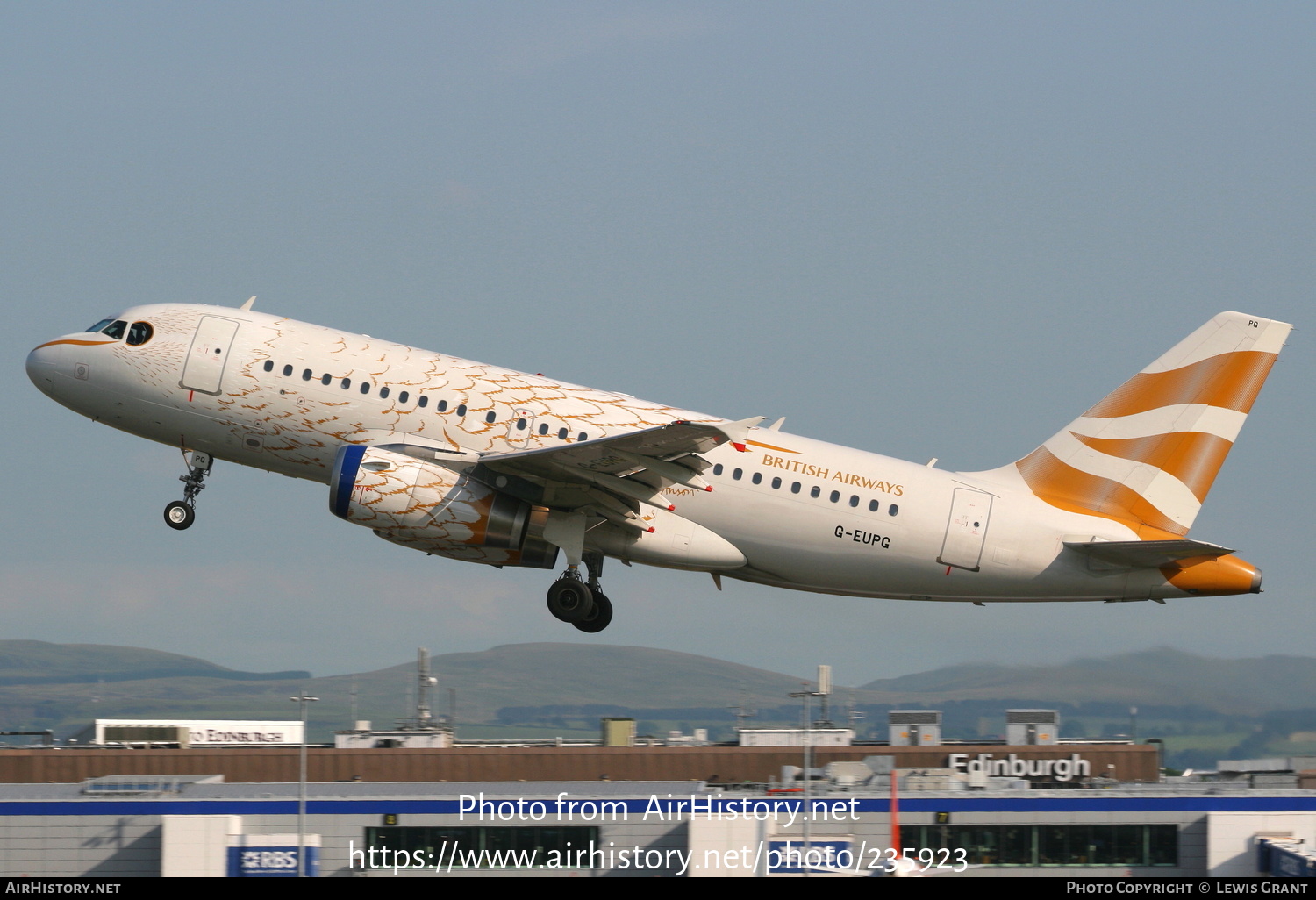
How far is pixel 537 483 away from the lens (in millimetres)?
34969

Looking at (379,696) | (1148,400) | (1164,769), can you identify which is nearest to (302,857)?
(1148,400)

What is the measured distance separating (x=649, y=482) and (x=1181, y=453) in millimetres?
13362

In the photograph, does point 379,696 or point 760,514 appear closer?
point 760,514

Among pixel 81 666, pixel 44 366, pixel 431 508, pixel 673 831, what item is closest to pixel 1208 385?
pixel 673 831

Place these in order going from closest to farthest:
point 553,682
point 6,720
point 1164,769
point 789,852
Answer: point 789,852
point 1164,769
point 553,682
point 6,720

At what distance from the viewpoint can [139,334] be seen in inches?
1467

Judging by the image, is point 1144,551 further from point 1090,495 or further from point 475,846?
point 475,846

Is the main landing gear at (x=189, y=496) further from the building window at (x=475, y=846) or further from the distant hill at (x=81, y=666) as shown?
the distant hill at (x=81, y=666)

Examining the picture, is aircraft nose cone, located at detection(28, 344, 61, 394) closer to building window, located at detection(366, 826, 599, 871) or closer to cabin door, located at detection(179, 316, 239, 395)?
cabin door, located at detection(179, 316, 239, 395)

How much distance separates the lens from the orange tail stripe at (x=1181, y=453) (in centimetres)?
3669

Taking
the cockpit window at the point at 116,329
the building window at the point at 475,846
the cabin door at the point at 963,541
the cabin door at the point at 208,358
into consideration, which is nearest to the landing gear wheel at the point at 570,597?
the building window at the point at 475,846

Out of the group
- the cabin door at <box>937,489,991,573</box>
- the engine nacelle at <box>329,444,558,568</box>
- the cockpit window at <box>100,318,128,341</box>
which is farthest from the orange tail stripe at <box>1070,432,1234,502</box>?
the cockpit window at <box>100,318,128,341</box>

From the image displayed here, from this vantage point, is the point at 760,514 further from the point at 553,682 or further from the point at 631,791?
the point at 553,682

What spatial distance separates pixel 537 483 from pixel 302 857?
34.7 ft
